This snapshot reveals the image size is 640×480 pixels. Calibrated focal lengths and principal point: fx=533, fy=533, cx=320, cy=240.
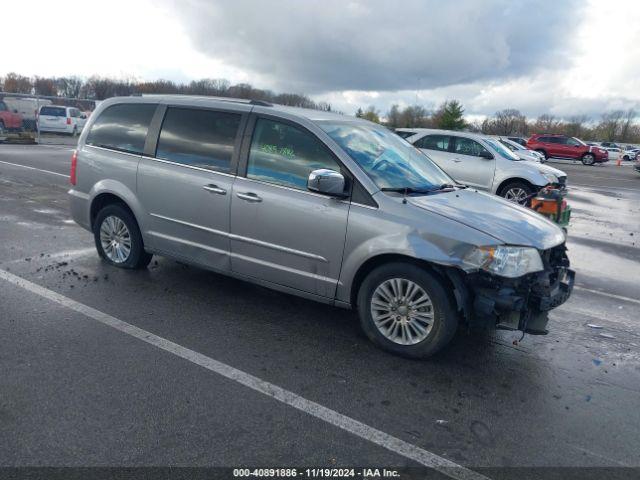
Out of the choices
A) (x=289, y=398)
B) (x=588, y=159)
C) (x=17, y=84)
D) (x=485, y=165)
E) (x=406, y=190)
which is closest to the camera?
(x=289, y=398)

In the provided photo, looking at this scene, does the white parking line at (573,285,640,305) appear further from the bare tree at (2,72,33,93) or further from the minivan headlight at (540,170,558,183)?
the bare tree at (2,72,33,93)

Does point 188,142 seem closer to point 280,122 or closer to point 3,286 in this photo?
point 280,122

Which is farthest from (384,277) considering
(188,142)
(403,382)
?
(188,142)

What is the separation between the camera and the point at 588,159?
34.7 m

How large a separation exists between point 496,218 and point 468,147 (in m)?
8.80

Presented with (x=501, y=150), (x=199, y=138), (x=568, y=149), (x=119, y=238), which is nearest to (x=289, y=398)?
(x=199, y=138)

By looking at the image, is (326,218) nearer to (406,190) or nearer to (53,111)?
(406,190)

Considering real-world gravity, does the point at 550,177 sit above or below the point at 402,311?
above

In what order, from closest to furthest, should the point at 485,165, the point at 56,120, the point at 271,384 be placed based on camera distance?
the point at 271,384, the point at 485,165, the point at 56,120

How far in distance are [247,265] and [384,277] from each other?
53.6 inches

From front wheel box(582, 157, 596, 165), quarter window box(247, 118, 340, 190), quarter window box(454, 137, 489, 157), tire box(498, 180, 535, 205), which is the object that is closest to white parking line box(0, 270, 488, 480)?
quarter window box(247, 118, 340, 190)

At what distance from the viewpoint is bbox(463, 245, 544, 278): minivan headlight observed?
3846 millimetres

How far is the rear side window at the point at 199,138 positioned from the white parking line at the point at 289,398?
5.42ft

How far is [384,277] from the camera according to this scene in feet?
13.7
